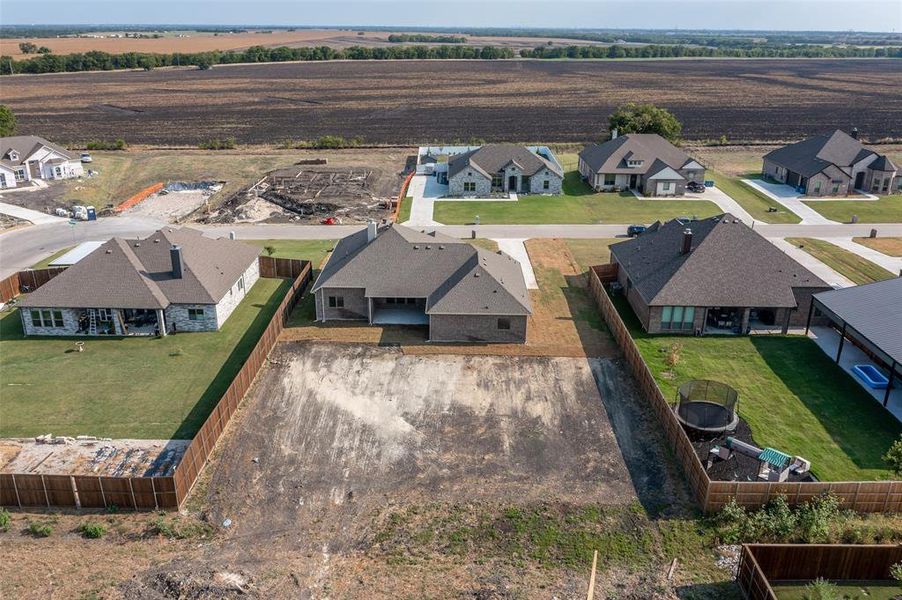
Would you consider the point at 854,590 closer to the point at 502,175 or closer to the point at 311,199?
the point at 502,175

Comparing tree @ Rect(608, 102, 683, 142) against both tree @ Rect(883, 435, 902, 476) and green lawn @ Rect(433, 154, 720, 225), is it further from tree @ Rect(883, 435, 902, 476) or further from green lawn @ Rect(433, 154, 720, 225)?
tree @ Rect(883, 435, 902, 476)

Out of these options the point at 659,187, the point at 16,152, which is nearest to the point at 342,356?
the point at 659,187

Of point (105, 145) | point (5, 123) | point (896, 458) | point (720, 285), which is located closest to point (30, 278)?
point (720, 285)

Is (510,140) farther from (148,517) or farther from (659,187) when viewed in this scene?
(148,517)

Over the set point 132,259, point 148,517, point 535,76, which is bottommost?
point 148,517

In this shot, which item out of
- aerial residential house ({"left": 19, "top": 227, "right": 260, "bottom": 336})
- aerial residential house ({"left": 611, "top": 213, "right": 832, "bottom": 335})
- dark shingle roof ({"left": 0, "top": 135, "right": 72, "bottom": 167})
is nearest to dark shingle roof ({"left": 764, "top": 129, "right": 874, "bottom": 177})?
aerial residential house ({"left": 611, "top": 213, "right": 832, "bottom": 335})

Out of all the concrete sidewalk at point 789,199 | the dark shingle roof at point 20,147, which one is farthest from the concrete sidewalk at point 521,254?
the dark shingle roof at point 20,147
